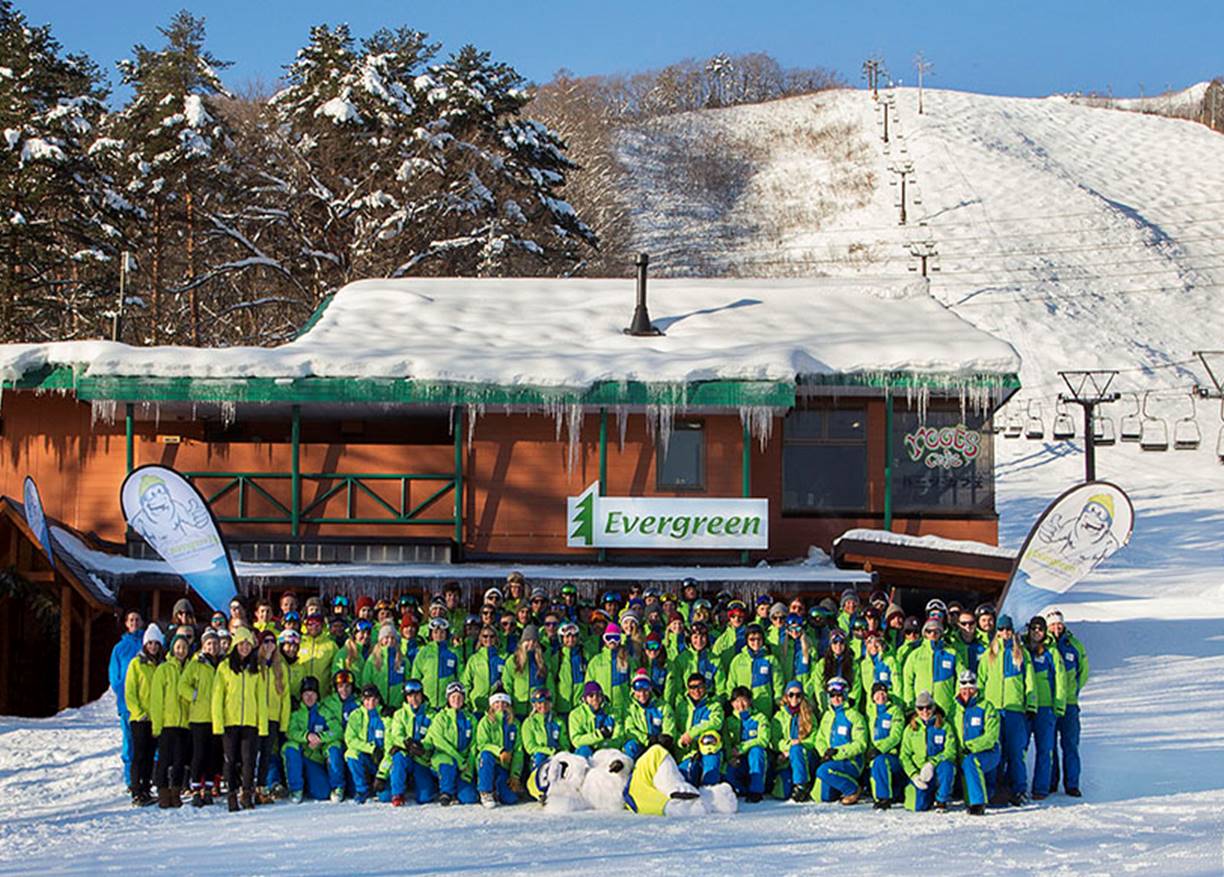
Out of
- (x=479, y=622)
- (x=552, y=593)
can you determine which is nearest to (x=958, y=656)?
(x=479, y=622)

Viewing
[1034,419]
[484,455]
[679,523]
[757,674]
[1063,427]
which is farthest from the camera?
[1034,419]

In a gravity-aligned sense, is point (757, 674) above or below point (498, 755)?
above

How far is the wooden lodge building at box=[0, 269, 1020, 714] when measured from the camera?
17.9 meters

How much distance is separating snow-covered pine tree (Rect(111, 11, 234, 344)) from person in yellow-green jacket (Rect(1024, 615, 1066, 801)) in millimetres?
26711

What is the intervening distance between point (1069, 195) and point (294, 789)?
7073 centimetres

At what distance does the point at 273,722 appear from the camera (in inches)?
468

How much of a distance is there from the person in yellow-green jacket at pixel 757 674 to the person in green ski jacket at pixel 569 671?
3.85ft

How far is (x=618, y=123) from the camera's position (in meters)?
102

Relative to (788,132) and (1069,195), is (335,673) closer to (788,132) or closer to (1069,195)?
(1069,195)

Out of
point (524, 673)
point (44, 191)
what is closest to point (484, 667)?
point (524, 673)

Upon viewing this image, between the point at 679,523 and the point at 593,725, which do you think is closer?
the point at 593,725

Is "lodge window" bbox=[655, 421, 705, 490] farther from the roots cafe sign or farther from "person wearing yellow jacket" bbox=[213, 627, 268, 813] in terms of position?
"person wearing yellow jacket" bbox=[213, 627, 268, 813]

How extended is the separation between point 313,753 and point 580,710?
2.03 m

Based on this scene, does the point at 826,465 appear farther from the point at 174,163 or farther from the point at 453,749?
the point at 174,163
